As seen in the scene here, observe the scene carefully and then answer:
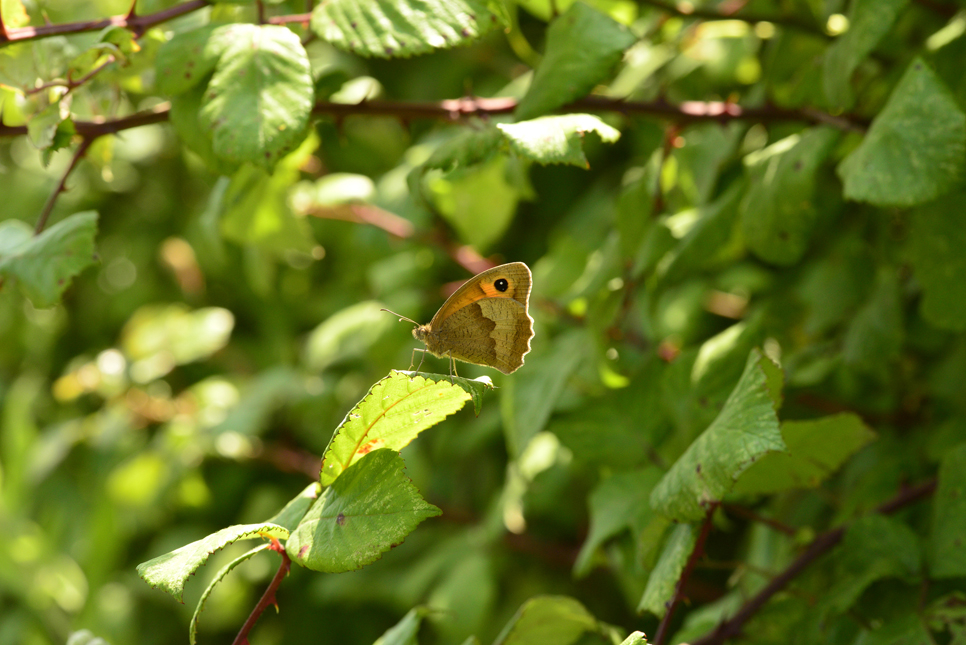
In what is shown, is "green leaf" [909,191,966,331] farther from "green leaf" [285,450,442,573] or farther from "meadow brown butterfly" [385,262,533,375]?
"green leaf" [285,450,442,573]

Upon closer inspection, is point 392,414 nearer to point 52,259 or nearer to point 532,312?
point 52,259

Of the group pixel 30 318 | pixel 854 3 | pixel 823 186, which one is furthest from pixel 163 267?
pixel 854 3

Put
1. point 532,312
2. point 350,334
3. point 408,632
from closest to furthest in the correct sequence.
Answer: point 408,632
point 532,312
point 350,334

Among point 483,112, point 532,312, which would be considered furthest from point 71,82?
point 532,312

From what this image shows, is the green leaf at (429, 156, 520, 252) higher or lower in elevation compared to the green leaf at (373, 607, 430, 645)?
higher

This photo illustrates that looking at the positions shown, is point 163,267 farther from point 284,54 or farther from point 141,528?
point 284,54

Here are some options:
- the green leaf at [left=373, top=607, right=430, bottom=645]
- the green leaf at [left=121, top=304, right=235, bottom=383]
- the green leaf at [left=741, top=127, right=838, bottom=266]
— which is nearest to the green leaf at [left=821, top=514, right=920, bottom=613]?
the green leaf at [left=741, top=127, right=838, bottom=266]
